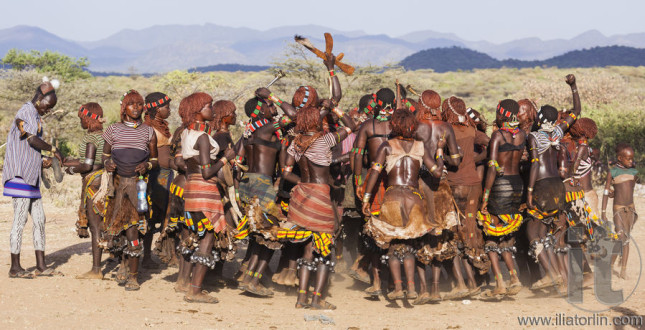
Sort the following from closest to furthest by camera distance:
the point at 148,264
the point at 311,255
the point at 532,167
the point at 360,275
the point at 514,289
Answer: the point at 311,255 → the point at 514,289 → the point at 532,167 → the point at 360,275 → the point at 148,264

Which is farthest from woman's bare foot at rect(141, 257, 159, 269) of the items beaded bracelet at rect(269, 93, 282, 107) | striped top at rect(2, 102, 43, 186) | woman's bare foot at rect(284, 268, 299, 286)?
beaded bracelet at rect(269, 93, 282, 107)

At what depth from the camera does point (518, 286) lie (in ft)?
22.5

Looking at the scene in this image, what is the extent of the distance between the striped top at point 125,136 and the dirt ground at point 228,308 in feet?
5.12

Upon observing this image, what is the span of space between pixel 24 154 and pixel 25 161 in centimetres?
8

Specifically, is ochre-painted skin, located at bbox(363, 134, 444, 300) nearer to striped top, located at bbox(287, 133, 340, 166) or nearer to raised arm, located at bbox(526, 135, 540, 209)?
striped top, located at bbox(287, 133, 340, 166)

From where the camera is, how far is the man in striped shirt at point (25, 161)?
727cm

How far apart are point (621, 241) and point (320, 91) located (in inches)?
641

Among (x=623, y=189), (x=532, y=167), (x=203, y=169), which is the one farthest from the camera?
(x=623, y=189)

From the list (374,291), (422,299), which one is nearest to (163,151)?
(374,291)

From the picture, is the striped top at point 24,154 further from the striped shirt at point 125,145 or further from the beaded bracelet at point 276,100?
the beaded bracelet at point 276,100

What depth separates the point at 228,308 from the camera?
257 inches

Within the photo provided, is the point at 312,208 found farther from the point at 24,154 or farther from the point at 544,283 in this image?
the point at 24,154

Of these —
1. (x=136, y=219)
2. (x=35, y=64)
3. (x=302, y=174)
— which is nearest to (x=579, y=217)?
(x=302, y=174)

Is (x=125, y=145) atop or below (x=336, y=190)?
atop
